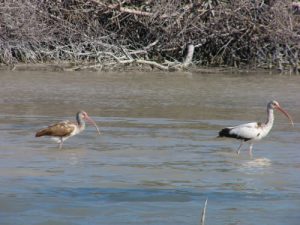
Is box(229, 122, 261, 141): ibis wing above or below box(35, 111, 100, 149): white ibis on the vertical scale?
above

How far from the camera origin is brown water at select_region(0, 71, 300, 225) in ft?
28.4

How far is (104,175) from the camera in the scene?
1046cm

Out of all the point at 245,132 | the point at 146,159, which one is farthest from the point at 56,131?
the point at 245,132

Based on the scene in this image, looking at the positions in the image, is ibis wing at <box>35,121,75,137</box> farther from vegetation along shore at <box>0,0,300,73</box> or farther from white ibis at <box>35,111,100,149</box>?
vegetation along shore at <box>0,0,300,73</box>

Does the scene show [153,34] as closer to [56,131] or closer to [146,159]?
[56,131]

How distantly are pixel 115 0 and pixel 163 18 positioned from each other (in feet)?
5.77

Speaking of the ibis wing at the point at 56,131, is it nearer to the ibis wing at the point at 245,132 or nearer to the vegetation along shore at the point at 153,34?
the ibis wing at the point at 245,132

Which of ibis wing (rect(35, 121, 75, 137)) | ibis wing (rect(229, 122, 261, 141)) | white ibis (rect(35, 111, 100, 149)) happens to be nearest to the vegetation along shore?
white ibis (rect(35, 111, 100, 149))

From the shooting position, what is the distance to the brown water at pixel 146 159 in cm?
866

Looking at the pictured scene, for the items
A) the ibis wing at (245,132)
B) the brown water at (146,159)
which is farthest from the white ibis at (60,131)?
the ibis wing at (245,132)

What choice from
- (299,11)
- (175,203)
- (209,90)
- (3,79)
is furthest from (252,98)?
(175,203)

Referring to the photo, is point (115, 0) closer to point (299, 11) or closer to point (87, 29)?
point (87, 29)

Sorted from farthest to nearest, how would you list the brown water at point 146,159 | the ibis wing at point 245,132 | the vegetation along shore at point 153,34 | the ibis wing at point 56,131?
the vegetation along shore at point 153,34, the ibis wing at point 56,131, the ibis wing at point 245,132, the brown water at point 146,159

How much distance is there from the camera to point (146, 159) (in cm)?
1168
